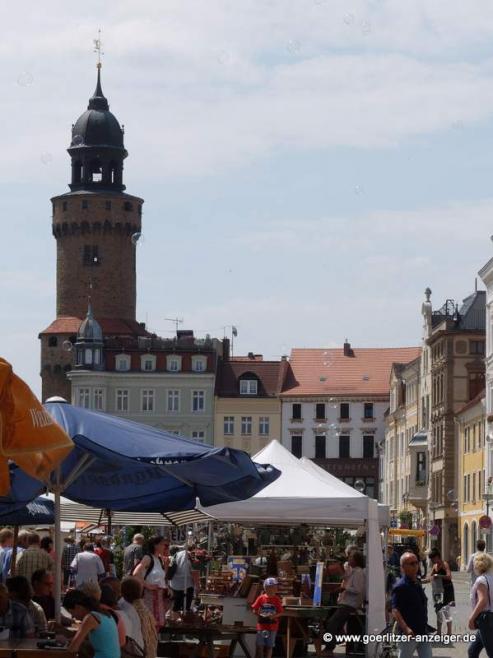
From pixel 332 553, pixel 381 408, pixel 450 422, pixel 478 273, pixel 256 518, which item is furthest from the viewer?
pixel 381 408

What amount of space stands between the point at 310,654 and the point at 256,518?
6.95 feet

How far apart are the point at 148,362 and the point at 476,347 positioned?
1355 inches

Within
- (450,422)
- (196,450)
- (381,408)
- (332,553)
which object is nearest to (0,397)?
(196,450)

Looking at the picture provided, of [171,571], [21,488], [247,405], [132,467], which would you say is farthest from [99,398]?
[132,467]

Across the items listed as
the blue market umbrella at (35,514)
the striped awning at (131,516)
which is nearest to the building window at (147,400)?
the striped awning at (131,516)

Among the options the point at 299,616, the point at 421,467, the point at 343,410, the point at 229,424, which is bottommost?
the point at 299,616

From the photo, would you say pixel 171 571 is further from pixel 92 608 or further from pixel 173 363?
pixel 173 363

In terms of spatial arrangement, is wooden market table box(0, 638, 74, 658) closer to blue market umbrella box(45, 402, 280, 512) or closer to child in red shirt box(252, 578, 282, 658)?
blue market umbrella box(45, 402, 280, 512)

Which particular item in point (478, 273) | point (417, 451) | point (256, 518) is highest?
point (478, 273)

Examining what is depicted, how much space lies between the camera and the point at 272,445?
25.7 meters

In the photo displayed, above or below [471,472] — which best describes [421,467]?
above

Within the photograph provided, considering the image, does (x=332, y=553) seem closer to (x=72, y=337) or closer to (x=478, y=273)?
(x=478, y=273)

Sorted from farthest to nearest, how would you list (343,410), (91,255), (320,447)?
1. (91,255)
2. (343,410)
3. (320,447)

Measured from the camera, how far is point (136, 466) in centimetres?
1405
